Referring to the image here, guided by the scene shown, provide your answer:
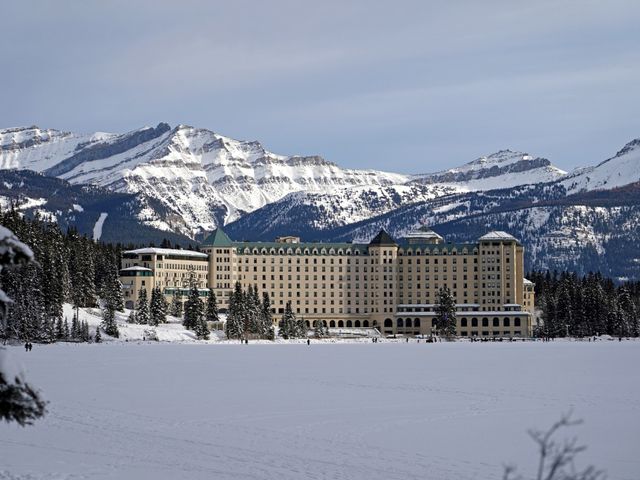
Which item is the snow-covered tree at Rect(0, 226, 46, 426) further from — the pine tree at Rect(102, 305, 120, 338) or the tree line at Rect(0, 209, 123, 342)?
the pine tree at Rect(102, 305, 120, 338)

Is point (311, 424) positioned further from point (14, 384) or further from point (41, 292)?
point (41, 292)

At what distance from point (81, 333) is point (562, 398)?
11617cm

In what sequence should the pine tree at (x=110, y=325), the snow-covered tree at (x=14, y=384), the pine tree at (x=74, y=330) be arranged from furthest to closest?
the pine tree at (x=110, y=325)
the pine tree at (x=74, y=330)
the snow-covered tree at (x=14, y=384)

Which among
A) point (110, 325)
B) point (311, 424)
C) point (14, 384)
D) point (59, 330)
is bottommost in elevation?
point (311, 424)

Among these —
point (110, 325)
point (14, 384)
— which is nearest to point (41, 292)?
point (110, 325)

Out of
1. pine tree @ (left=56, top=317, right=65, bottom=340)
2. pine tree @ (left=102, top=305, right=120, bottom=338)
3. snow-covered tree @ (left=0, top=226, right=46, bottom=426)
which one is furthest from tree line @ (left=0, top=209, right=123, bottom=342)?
snow-covered tree @ (left=0, top=226, right=46, bottom=426)

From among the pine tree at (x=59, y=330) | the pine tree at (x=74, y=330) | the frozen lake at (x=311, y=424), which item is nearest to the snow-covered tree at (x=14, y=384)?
the frozen lake at (x=311, y=424)

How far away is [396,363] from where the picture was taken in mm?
121750

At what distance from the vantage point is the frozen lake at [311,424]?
41.6 metres

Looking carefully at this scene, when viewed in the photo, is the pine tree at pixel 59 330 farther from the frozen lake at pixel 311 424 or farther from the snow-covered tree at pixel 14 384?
the snow-covered tree at pixel 14 384

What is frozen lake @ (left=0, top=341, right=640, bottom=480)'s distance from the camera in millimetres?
41625

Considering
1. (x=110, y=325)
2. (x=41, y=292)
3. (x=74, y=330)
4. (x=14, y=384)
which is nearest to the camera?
(x=14, y=384)

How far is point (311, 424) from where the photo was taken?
179 feet

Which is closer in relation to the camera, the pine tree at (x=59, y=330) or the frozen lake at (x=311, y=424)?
the frozen lake at (x=311, y=424)
